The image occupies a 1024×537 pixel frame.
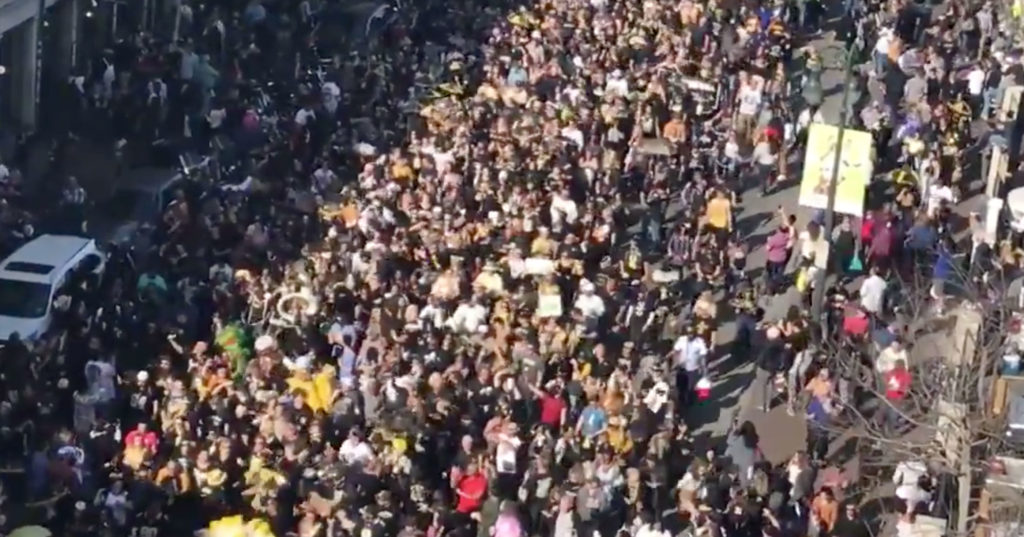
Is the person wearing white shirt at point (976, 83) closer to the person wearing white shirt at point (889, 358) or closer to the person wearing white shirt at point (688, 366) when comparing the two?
the person wearing white shirt at point (889, 358)

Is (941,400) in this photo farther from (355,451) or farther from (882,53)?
(882,53)

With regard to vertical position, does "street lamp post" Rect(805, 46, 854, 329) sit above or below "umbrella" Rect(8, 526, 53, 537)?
above

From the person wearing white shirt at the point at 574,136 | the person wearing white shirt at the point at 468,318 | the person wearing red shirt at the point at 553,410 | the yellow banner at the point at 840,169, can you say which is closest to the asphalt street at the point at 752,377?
the yellow banner at the point at 840,169

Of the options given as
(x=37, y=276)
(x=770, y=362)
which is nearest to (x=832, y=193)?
(x=770, y=362)

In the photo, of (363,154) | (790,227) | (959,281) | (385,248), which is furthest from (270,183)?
(959,281)

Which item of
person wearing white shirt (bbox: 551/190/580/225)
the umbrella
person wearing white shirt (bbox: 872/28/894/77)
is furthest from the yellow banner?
the umbrella

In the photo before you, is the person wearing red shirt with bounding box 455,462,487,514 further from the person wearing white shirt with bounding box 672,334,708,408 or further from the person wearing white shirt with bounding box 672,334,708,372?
the person wearing white shirt with bounding box 672,334,708,372
